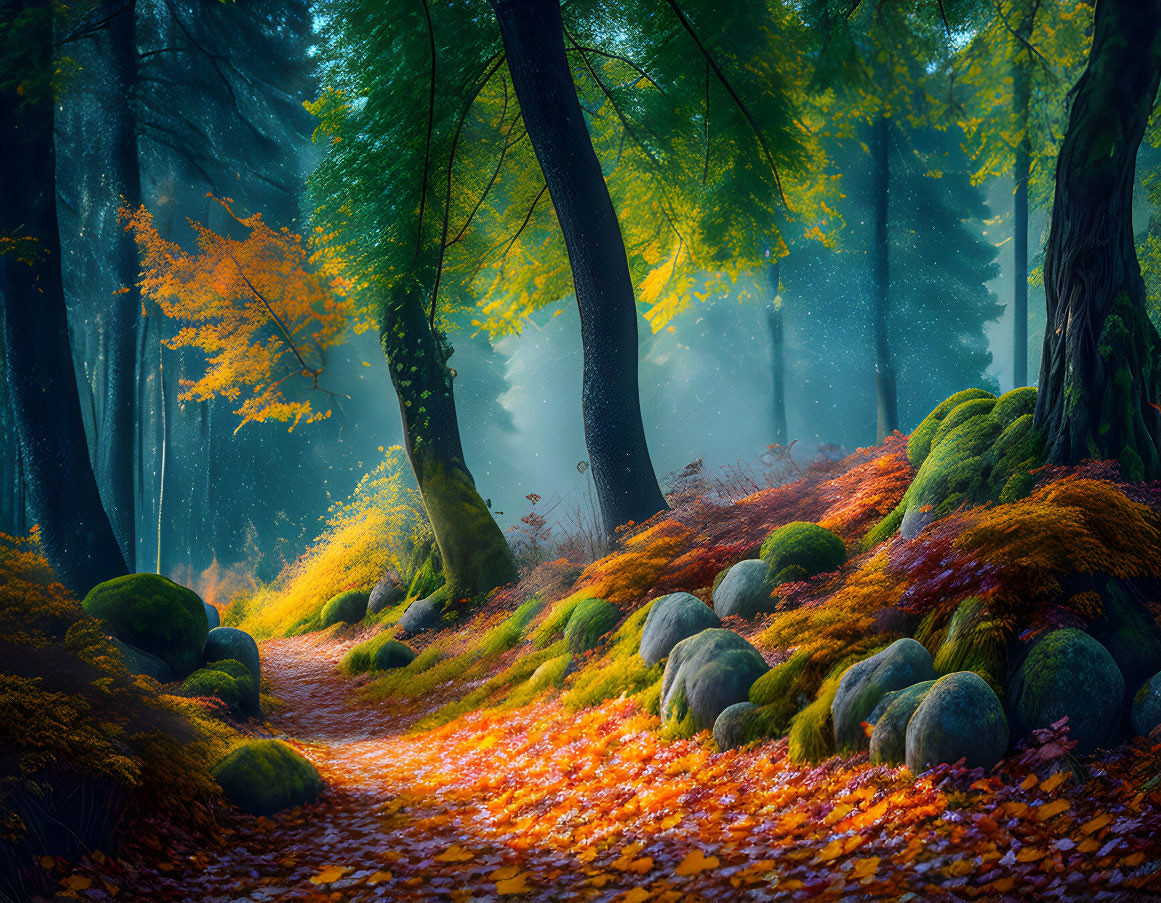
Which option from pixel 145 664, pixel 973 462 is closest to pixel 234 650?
pixel 145 664

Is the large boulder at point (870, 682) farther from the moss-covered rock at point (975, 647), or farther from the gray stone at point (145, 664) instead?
the gray stone at point (145, 664)

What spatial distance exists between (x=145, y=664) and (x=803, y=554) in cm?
478

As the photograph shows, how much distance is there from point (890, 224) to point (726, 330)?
41.8 ft

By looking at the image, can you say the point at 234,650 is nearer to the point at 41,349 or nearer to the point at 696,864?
the point at 41,349

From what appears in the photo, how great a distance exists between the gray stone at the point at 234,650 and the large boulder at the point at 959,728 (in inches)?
200

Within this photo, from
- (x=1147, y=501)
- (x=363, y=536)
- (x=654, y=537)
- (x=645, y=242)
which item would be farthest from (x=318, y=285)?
(x=1147, y=501)

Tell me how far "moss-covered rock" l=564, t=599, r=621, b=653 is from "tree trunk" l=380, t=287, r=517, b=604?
10.6ft

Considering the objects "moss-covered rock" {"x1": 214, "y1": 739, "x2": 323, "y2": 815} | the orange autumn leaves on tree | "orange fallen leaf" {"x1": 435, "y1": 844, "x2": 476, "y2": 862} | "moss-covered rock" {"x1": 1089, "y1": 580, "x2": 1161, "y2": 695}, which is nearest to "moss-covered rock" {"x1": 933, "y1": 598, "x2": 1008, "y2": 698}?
"moss-covered rock" {"x1": 1089, "y1": 580, "x2": 1161, "y2": 695}

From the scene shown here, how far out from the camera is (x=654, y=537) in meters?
6.25

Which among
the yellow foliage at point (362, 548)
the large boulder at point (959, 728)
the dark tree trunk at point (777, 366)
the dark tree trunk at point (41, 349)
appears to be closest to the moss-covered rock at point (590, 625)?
the large boulder at point (959, 728)

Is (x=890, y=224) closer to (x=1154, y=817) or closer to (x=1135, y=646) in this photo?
(x=1135, y=646)

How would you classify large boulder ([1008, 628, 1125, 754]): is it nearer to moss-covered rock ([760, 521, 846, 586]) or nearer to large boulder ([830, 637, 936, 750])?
large boulder ([830, 637, 936, 750])

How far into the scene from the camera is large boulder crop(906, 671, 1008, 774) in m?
2.61

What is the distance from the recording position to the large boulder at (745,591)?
4.85 meters
